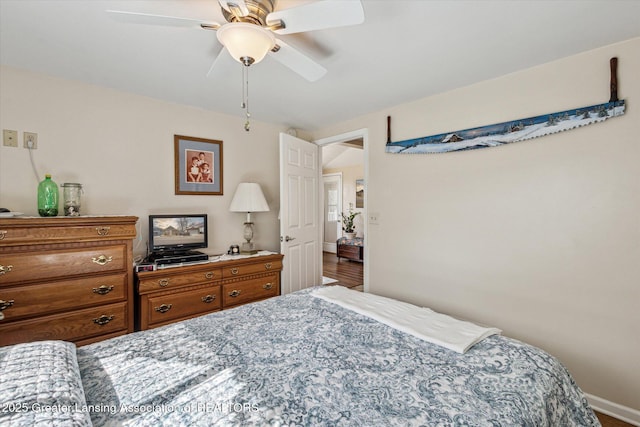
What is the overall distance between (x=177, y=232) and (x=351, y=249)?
4039mm

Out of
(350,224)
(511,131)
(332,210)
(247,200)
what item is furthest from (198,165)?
(332,210)

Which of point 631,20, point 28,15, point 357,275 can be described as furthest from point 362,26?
point 357,275

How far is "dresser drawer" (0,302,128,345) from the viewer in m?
1.71

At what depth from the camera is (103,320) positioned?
6.48 ft

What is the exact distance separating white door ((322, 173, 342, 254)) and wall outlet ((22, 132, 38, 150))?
18.8 ft

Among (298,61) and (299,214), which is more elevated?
(298,61)

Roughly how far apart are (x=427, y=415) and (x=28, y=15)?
8.35 feet

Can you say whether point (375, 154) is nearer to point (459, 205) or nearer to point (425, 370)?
point (459, 205)

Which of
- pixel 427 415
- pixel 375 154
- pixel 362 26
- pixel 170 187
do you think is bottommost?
pixel 427 415

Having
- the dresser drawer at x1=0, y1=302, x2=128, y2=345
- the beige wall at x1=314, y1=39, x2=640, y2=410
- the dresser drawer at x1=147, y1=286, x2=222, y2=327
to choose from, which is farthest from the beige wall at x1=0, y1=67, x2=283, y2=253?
the beige wall at x1=314, y1=39, x2=640, y2=410

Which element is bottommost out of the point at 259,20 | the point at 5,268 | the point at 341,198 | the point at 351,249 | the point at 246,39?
the point at 351,249

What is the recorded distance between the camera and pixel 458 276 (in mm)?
2416

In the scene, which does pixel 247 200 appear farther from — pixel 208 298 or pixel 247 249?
pixel 208 298

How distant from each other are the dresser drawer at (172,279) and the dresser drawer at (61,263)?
0.19m
